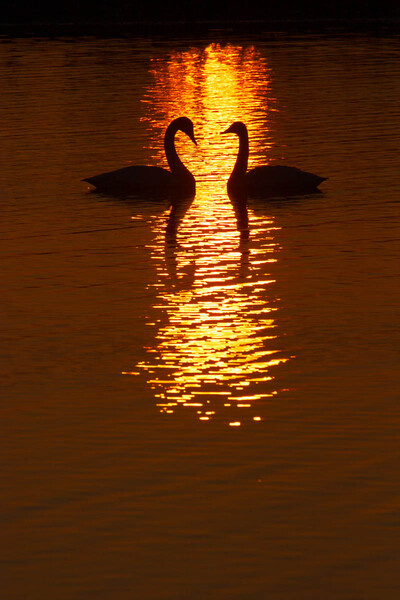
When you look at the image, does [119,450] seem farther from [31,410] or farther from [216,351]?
[216,351]

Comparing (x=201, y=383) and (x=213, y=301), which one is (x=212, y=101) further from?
(x=201, y=383)

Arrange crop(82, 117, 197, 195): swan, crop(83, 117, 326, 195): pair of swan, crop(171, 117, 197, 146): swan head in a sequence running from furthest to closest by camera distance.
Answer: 1. crop(171, 117, 197, 146): swan head
2. crop(82, 117, 197, 195): swan
3. crop(83, 117, 326, 195): pair of swan

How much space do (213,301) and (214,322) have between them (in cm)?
107

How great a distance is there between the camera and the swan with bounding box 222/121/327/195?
2381 centimetres

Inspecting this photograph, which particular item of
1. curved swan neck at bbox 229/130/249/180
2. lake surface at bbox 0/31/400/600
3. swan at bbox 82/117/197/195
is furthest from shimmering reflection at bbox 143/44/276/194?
swan at bbox 82/117/197/195

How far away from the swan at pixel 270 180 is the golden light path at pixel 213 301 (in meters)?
0.36

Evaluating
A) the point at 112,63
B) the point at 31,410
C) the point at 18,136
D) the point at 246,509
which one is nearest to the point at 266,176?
the point at 18,136

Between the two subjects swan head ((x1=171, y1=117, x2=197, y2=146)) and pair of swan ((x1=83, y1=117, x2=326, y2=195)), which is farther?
swan head ((x1=171, y1=117, x2=197, y2=146))

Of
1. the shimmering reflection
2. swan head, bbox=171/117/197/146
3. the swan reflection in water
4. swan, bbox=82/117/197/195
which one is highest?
the swan reflection in water

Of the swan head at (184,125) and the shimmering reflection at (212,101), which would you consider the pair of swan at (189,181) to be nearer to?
the shimmering reflection at (212,101)

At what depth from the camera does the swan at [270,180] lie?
23812 mm

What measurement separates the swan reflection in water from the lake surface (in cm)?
3

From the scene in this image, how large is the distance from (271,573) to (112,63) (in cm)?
4316

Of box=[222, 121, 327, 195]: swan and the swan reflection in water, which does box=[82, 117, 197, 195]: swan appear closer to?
box=[222, 121, 327, 195]: swan
